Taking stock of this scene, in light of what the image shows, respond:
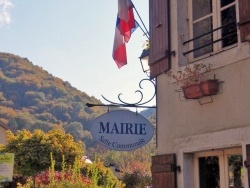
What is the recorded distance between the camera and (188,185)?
6137 millimetres

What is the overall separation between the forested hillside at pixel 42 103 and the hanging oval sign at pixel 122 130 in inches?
2299

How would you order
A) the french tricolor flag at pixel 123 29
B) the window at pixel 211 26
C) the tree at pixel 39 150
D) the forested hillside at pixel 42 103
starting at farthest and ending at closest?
the forested hillside at pixel 42 103 < the tree at pixel 39 150 < the french tricolor flag at pixel 123 29 < the window at pixel 211 26

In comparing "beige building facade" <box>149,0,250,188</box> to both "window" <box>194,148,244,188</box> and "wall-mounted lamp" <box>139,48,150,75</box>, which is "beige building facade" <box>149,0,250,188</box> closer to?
"window" <box>194,148,244,188</box>

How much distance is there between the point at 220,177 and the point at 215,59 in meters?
1.49

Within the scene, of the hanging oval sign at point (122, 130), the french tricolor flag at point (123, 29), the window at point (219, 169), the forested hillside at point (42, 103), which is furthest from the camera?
the forested hillside at point (42, 103)

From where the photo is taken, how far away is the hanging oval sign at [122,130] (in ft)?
21.6

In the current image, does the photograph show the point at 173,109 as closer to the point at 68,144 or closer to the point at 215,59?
the point at 215,59

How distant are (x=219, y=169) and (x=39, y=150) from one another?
15007mm

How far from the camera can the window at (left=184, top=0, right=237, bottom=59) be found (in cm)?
608

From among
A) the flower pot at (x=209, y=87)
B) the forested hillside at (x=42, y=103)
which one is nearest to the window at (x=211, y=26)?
the flower pot at (x=209, y=87)

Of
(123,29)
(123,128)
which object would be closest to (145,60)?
(123,29)

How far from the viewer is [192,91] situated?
5844mm

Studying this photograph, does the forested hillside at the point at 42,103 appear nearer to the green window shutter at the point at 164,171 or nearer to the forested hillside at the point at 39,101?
the forested hillside at the point at 39,101

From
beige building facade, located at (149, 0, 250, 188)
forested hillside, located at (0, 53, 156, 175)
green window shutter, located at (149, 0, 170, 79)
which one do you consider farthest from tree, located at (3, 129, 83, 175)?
forested hillside, located at (0, 53, 156, 175)
